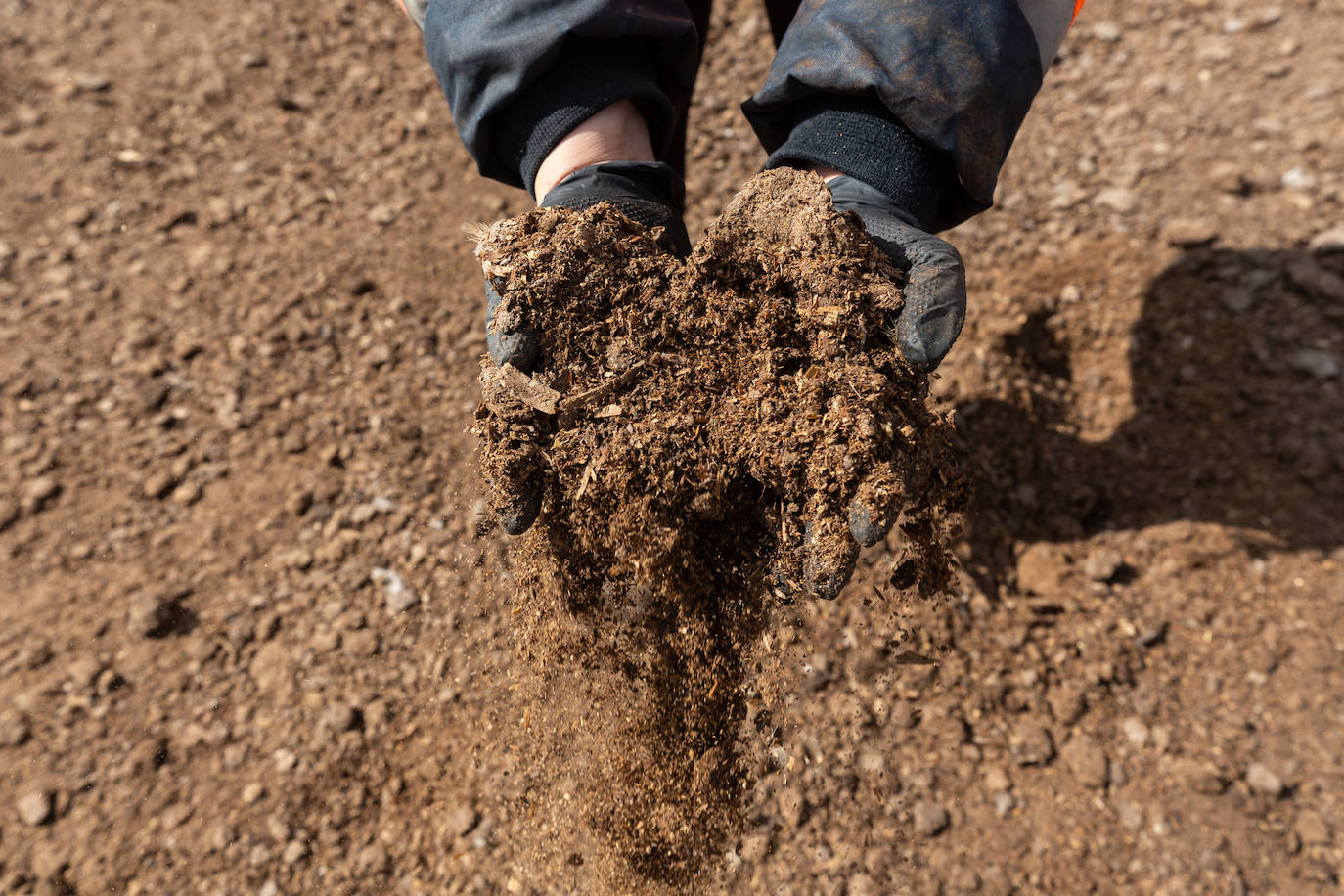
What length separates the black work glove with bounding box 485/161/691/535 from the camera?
1483mm

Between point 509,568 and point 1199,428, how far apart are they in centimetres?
220

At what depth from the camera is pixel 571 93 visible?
1.69 metres

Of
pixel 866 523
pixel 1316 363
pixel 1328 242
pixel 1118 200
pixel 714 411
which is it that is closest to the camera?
pixel 866 523

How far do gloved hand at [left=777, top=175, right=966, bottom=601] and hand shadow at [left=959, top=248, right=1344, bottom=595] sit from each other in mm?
1213

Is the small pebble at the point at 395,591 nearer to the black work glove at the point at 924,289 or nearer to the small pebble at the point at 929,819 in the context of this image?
the small pebble at the point at 929,819

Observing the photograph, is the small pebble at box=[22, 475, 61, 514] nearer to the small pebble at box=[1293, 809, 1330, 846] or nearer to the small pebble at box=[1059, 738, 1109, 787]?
the small pebble at box=[1059, 738, 1109, 787]

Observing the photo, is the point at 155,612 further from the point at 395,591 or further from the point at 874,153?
the point at 874,153

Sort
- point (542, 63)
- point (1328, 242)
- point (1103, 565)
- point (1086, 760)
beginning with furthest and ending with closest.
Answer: point (1328, 242), point (1103, 565), point (1086, 760), point (542, 63)

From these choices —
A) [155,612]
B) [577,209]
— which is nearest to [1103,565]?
[577,209]

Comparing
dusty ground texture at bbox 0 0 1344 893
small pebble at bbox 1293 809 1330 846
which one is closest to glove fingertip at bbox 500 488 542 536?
dusty ground texture at bbox 0 0 1344 893

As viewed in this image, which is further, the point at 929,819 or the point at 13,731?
the point at 13,731

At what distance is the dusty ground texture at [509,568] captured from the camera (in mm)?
2143

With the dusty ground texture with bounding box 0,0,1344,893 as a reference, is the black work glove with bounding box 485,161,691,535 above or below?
above

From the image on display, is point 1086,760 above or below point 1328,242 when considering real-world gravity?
below
